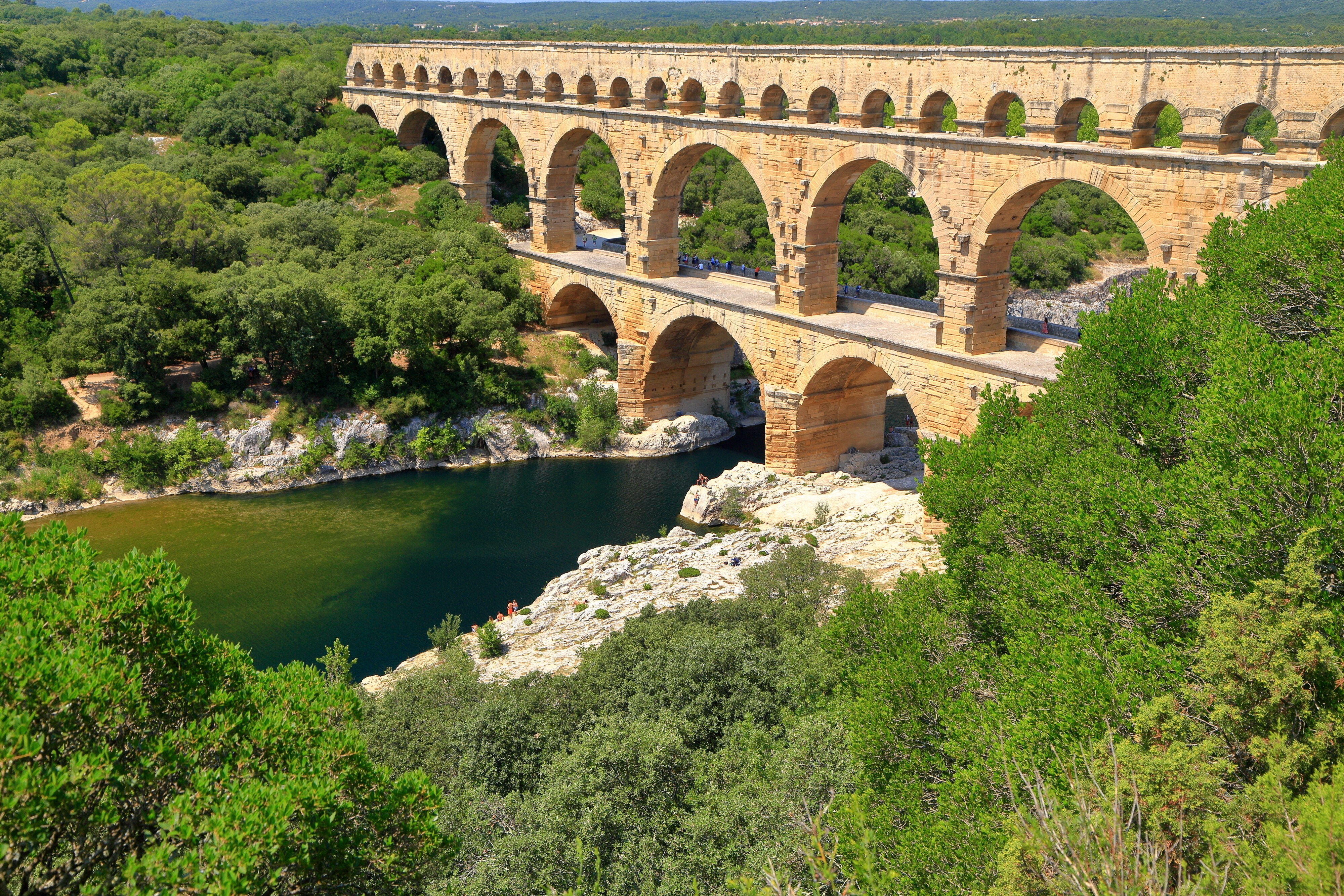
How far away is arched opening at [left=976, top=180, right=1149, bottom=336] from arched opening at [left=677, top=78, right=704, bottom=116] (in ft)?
36.4

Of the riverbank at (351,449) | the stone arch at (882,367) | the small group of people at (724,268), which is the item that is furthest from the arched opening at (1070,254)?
the riverbank at (351,449)

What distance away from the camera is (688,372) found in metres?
31.6

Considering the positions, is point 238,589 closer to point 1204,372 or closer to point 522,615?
point 522,615

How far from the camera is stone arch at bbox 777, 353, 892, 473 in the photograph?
85.5ft

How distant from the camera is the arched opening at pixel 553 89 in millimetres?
34094

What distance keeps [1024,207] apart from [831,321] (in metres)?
5.07

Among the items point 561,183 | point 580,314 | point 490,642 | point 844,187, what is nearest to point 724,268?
point 580,314

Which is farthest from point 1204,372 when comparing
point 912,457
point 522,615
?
point 912,457

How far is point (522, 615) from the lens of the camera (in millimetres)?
20984

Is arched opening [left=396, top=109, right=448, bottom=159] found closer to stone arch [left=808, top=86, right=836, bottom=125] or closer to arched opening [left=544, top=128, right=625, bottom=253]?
arched opening [left=544, top=128, right=625, bottom=253]

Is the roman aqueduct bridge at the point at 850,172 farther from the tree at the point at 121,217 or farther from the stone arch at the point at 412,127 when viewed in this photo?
the tree at the point at 121,217

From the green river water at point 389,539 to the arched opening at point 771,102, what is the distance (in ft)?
28.7

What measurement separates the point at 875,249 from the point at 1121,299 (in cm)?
2804

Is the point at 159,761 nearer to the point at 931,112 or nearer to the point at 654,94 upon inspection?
the point at 931,112
